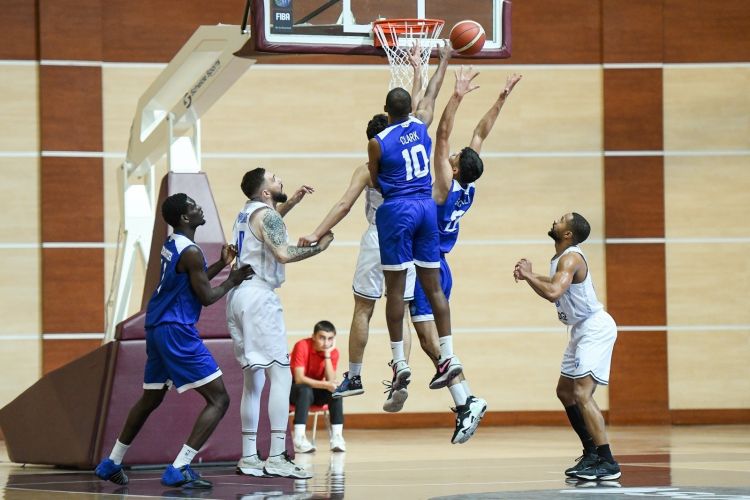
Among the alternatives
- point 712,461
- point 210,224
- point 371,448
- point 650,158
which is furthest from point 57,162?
point 712,461

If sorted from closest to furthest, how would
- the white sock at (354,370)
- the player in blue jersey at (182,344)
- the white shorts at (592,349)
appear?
1. the player in blue jersey at (182,344)
2. the white sock at (354,370)
3. the white shorts at (592,349)

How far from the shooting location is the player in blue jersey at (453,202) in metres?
8.04

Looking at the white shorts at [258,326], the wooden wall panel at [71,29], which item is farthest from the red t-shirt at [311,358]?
the wooden wall panel at [71,29]

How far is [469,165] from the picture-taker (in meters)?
8.46

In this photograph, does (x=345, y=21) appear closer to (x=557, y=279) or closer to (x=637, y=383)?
(x=557, y=279)

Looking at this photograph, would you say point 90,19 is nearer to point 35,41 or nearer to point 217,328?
point 35,41

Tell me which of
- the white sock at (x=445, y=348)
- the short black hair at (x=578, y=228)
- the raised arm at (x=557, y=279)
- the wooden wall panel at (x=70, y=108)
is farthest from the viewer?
the wooden wall panel at (x=70, y=108)

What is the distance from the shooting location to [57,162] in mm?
13609

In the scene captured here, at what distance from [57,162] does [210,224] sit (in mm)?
4000

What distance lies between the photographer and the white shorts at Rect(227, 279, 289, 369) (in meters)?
8.76

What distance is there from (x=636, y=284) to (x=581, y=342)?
5.27 m

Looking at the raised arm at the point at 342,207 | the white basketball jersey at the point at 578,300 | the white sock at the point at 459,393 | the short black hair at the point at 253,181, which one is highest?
the short black hair at the point at 253,181

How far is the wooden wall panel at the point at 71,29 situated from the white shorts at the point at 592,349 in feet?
23.1

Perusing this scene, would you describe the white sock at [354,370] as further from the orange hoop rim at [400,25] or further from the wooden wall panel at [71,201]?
the wooden wall panel at [71,201]
